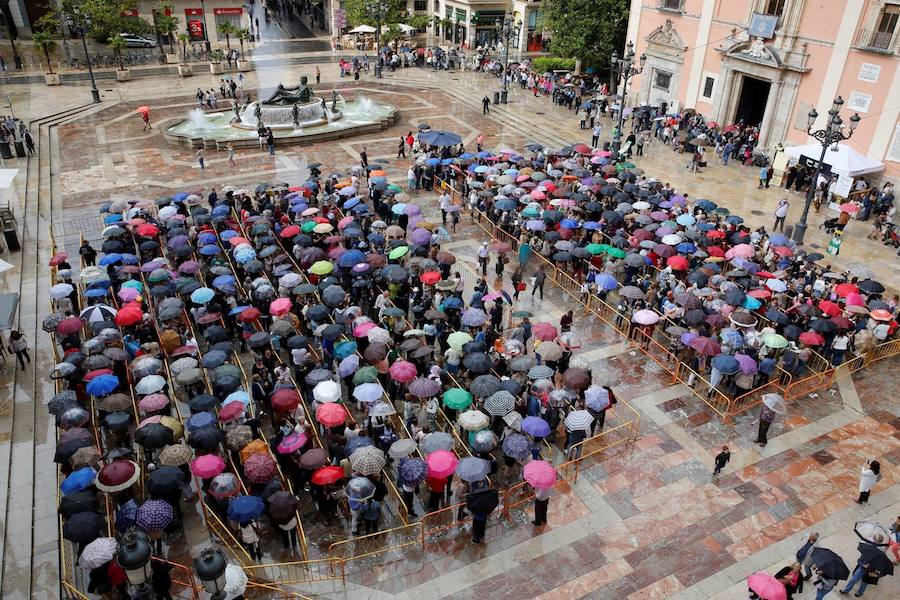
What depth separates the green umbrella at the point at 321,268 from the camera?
719 inches

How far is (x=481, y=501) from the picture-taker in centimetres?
1155

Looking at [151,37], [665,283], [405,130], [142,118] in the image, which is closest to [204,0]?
[151,37]

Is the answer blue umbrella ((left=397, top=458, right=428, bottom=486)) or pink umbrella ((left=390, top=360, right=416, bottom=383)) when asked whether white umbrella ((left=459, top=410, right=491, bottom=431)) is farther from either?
pink umbrella ((left=390, top=360, right=416, bottom=383))

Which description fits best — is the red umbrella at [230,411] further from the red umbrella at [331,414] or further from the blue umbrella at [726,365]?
the blue umbrella at [726,365]

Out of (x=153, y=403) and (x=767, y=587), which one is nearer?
(x=767, y=587)

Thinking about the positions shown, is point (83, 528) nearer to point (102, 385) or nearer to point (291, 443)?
point (291, 443)

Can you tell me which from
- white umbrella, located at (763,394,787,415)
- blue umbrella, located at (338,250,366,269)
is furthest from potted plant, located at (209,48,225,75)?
white umbrella, located at (763,394,787,415)

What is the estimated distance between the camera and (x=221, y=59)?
163ft

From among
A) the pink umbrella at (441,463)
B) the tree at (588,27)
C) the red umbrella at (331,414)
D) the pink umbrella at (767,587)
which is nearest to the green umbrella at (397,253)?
the red umbrella at (331,414)

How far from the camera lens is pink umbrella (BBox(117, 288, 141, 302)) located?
1695cm

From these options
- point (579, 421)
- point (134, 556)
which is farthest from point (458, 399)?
point (134, 556)

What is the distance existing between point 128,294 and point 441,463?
10.0m

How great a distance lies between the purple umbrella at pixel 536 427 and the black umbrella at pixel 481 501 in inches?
64.9

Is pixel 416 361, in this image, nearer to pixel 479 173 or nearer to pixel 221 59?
pixel 479 173
